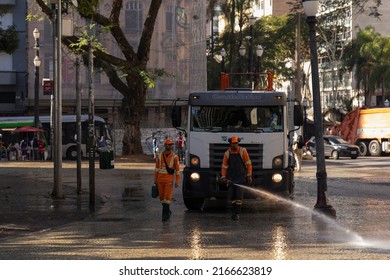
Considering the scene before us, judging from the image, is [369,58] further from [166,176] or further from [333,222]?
[166,176]

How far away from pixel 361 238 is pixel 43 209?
8.90 metres

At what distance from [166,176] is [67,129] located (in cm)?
4169

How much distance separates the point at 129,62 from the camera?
142 ft

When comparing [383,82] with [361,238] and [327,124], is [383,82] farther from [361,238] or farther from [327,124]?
[361,238]

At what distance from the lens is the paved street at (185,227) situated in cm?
1296

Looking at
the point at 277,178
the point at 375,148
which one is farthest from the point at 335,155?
the point at 277,178

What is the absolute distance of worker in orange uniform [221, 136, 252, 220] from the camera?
18.0 metres

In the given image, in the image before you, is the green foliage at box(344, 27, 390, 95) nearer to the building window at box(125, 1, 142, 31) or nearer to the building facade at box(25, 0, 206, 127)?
the building facade at box(25, 0, 206, 127)

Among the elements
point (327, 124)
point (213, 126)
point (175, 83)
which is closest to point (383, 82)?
point (327, 124)

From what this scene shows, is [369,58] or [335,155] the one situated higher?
[369,58]

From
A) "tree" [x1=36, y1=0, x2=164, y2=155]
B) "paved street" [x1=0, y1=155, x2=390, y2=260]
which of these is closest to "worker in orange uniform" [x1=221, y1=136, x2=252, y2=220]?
"paved street" [x1=0, y1=155, x2=390, y2=260]

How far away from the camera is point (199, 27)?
224ft

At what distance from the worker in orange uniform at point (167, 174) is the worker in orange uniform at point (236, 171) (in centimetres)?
99

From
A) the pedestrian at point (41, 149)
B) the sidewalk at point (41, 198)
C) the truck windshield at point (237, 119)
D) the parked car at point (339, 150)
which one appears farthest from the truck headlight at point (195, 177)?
the parked car at point (339, 150)
